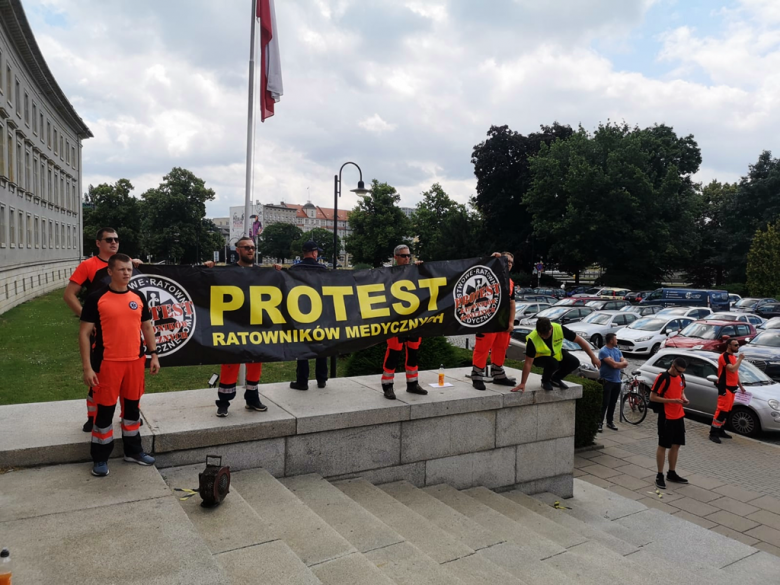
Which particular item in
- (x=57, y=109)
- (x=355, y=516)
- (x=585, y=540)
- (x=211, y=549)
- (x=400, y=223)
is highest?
(x=57, y=109)

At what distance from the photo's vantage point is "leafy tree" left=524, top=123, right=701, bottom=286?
1907 inches

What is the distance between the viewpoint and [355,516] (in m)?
4.81

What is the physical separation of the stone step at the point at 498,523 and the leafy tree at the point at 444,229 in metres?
51.8

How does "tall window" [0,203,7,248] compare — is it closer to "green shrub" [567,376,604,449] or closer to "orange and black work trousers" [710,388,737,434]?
"green shrub" [567,376,604,449]

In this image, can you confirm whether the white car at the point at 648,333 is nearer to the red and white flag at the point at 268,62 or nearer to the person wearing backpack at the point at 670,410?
the person wearing backpack at the point at 670,410

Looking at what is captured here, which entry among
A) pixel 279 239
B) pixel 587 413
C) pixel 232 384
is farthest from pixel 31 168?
pixel 279 239

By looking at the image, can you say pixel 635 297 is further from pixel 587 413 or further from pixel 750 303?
pixel 587 413

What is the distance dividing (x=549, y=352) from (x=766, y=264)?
49373 millimetres

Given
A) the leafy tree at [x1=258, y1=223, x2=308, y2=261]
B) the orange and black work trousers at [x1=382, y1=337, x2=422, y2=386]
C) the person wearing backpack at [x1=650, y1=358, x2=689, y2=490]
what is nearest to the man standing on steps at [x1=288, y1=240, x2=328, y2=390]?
the orange and black work trousers at [x1=382, y1=337, x2=422, y2=386]

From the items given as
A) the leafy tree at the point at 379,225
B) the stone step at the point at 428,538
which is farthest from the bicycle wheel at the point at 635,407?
the leafy tree at the point at 379,225

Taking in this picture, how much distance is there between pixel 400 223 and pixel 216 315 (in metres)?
71.3

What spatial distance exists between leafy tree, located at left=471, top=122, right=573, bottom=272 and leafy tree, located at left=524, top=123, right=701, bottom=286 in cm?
425

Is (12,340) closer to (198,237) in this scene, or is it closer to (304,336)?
(304,336)

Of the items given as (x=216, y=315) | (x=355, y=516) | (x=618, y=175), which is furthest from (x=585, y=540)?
(x=618, y=175)
